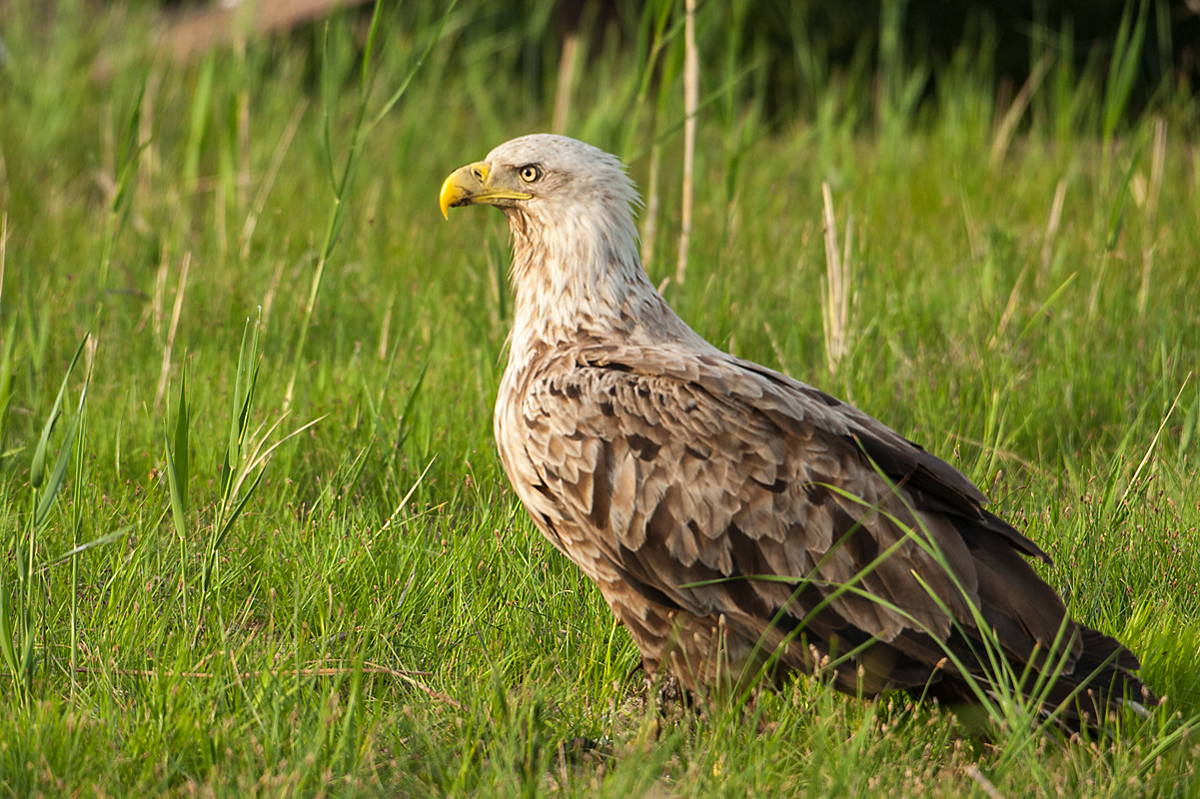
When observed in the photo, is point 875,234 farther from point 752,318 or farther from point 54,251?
point 54,251

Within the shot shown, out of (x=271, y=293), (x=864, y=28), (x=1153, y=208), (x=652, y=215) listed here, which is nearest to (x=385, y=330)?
(x=271, y=293)

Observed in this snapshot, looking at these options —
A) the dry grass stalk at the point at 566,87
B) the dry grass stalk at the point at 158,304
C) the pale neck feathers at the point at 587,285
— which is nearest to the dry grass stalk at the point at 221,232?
the dry grass stalk at the point at 158,304

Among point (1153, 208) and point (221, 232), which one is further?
point (1153, 208)

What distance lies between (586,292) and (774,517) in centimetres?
97

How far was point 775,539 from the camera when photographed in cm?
287

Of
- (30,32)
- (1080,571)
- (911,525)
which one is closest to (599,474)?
(911,525)

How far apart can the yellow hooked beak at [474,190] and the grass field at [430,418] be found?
A: 35 centimetres

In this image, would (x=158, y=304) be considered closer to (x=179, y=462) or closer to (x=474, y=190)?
(x=474, y=190)

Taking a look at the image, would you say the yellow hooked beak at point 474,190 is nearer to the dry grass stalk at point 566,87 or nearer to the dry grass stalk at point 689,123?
the dry grass stalk at point 689,123

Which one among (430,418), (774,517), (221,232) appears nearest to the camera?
(774,517)

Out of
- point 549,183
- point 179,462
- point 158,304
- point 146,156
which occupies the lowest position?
point 179,462

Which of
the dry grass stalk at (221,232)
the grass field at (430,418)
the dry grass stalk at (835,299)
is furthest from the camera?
the dry grass stalk at (221,232)

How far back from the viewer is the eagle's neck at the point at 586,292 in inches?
133

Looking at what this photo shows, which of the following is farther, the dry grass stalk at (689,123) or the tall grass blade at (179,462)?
the dry grass stalk at (689,123)
